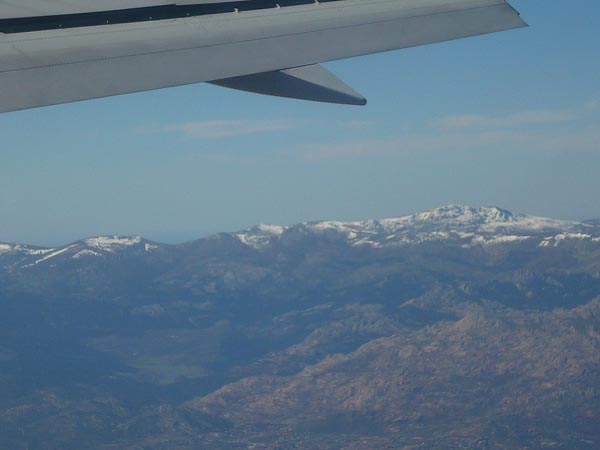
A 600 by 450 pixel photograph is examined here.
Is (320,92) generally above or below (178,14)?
below

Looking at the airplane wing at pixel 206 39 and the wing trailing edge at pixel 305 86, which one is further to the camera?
the wing trailing edge at pixel 305 86

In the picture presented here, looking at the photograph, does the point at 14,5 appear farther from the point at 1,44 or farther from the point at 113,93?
the point at 113,93

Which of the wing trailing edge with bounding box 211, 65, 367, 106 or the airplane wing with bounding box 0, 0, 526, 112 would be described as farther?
the wing trailing edge with bounding box 211, 65, 367, 106

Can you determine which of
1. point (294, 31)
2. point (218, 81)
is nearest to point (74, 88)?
point (218, 81)

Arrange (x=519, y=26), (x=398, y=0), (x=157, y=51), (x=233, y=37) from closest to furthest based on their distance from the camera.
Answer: (x=157, y=51)
(x=233, y=37)
(x=519, y=26)
(x=398, y=0)
